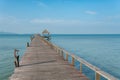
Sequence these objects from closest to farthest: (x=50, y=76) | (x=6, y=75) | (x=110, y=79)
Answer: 1. (x=110, y=79)
2. (x=50, y=76)
3. (x=6, y=75)

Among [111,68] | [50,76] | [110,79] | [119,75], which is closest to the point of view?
[110,79]

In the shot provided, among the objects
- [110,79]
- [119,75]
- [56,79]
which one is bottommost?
[119,75]

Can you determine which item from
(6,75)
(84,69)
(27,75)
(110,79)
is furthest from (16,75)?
(84,69)

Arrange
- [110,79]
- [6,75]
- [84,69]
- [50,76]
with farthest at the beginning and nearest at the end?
[84,69] → [6,75] → [50,76] → [110,79]

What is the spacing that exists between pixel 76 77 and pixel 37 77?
5.99 ft

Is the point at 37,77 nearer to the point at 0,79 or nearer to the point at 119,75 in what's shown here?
the point at 0,79

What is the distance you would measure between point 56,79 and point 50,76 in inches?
25.3

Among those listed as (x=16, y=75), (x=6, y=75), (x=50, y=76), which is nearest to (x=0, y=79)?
(x=6, y=75)

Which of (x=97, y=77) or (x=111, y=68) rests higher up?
(x=97, y=77)

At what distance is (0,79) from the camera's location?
14.8 m

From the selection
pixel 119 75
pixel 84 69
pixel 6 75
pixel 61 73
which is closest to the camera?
pixel 61 73

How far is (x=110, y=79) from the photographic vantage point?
5.92 meters

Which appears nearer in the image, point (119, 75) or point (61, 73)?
point (61, 73)

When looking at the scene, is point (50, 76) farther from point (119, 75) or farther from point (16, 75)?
point (119, 75)
